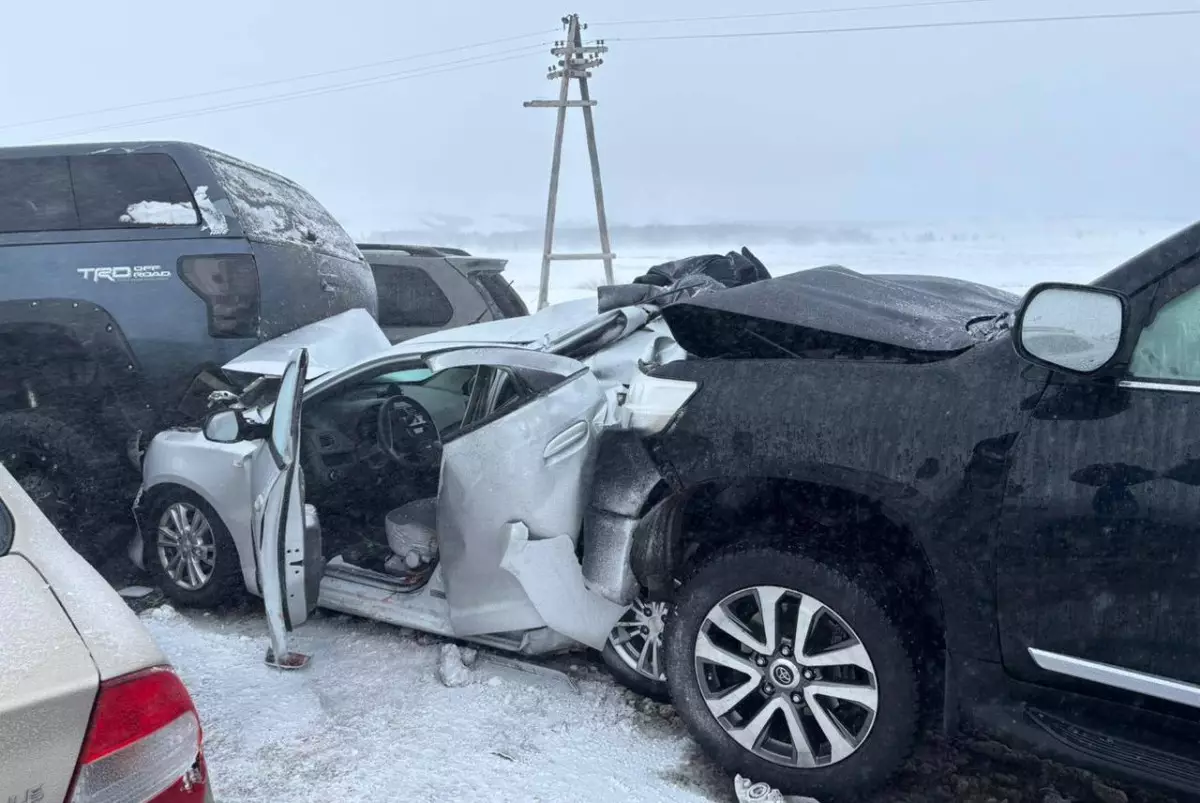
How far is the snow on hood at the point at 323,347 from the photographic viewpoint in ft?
15.0

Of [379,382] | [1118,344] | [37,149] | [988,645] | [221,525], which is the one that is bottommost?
[221,525]

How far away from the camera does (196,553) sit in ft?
14.7

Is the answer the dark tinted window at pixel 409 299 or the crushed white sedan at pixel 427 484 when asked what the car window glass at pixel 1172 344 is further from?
the dark tinted window at pixel 409 299

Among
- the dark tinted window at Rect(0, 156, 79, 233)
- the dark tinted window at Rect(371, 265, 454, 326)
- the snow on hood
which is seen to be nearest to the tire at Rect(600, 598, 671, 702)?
the snow on hood

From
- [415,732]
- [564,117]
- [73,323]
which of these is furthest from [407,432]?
[564,117]

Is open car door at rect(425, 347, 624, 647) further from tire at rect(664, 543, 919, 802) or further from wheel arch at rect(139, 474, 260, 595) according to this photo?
wheel arch at rect(139, 474, 260, 595)

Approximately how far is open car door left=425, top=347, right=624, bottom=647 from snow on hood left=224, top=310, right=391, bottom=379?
1.17 metres

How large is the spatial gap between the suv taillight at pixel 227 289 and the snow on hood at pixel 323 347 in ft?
0.56

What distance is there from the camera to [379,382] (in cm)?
473

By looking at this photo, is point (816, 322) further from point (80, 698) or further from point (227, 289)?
point (227, 289)

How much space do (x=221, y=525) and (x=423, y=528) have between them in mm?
1077

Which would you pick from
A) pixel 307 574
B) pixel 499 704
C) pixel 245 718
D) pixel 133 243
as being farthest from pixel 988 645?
pixel 133 243

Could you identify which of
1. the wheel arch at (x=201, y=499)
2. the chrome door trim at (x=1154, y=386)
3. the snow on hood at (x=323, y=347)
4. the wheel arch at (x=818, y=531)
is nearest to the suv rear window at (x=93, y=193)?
the snow on hood at (x=323, y=347)

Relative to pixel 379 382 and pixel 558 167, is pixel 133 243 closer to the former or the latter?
pixel 379 382
